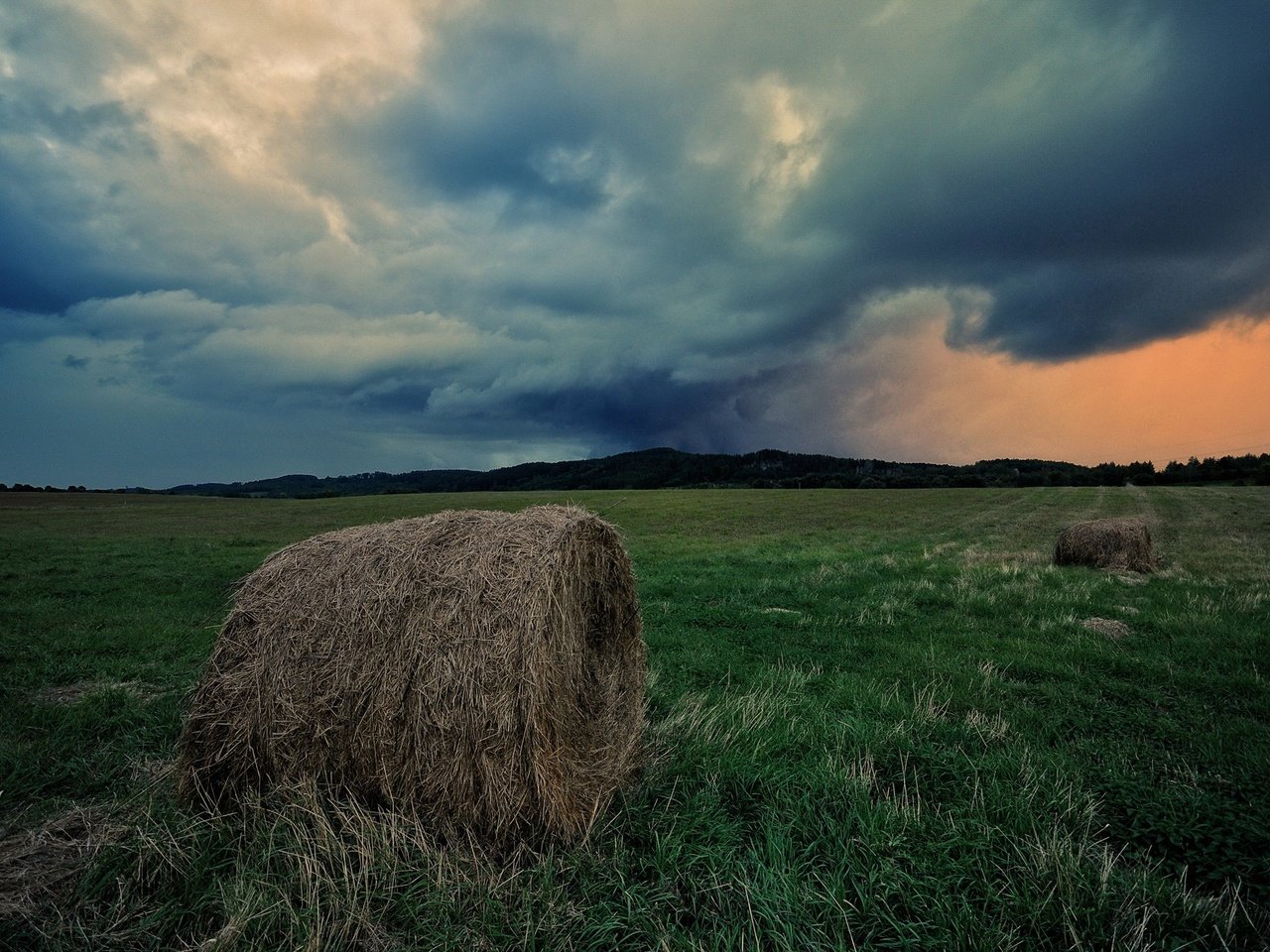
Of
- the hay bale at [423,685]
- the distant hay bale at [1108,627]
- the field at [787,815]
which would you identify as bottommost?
the distant hay bale at [1108,627]

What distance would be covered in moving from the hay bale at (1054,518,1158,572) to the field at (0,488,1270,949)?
6.64m

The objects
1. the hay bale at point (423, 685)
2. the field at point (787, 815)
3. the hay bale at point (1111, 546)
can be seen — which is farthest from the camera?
the hay bale at point (1111, 546)

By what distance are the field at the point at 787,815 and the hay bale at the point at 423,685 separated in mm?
278

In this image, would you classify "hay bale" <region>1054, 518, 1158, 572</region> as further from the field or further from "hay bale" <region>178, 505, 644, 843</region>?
"hay bale" <region>178, 505, 644, 843</region>

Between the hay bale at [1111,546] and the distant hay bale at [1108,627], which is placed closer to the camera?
the distant hay bale at [1108,627]

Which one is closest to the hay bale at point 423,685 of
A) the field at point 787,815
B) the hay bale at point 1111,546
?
the field at point 787,815

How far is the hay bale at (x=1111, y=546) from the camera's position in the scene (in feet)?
51.0

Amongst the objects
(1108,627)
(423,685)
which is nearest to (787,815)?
(423,685)

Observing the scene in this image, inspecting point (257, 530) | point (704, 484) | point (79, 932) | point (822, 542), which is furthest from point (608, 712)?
point (704, 484)

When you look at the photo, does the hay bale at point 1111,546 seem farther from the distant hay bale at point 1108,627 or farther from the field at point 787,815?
the distant hay bale at point 1108,627

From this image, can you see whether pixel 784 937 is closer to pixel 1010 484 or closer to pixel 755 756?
pixel 755 756

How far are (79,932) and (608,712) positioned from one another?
3.63 meters

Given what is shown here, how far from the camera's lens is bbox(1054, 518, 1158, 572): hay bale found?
15.5 meters

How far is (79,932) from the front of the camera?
3.23 meters
